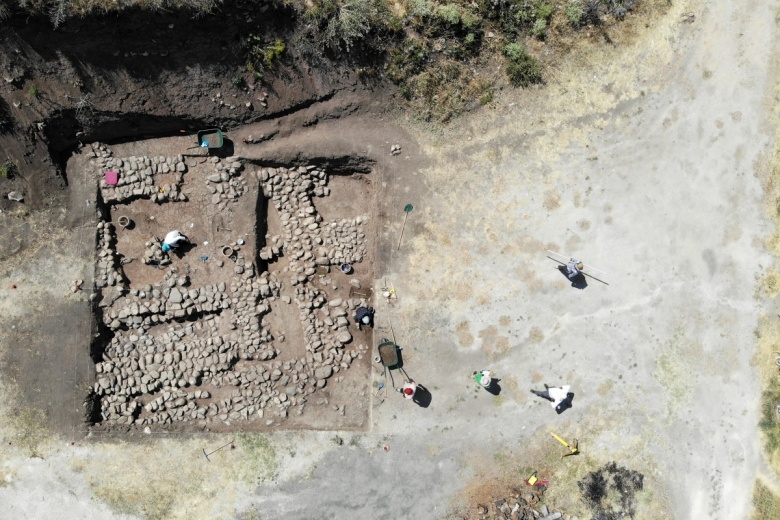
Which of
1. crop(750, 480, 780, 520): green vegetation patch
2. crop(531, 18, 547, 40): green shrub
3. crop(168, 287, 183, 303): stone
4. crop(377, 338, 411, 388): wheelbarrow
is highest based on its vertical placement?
crop(531, 18, 547, 40): green shrub

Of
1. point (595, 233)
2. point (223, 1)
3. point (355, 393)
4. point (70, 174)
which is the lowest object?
point (355, 393)

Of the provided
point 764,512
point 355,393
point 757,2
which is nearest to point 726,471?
point 764,512

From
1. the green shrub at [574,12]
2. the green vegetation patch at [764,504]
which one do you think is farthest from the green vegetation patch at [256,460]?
the green shrub at [574,12]

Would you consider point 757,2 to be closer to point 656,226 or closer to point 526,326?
point 656,226

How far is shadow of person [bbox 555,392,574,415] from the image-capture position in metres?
13.1

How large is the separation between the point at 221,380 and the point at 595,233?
32.4ft

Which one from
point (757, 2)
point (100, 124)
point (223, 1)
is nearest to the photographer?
point (223, 1)

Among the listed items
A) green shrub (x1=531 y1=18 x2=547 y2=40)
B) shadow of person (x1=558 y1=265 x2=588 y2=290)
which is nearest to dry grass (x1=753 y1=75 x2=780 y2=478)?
shadow of person (x1=558 y1=265 x2=588 y2=290)

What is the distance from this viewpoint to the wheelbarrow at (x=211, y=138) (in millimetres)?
13164

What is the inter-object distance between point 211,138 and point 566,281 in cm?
938

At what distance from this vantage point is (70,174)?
13281 mm

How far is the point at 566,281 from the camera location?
523 inches

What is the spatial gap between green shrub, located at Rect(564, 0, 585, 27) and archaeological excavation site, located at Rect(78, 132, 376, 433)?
7.05 m

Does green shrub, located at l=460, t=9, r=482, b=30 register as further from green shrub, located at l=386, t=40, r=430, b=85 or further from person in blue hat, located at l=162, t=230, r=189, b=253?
person in blue hat, located at l=162, t=230, r=189, b=253
